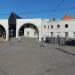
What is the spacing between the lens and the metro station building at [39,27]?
77.1 meters

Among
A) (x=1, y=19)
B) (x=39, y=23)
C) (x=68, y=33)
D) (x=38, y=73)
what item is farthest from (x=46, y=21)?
(x=38, y=73)

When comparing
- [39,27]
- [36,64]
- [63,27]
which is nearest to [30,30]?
[39,27]

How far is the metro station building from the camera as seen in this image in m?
77.1

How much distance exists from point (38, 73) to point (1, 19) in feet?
219

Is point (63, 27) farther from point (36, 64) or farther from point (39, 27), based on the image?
point (36, 64)

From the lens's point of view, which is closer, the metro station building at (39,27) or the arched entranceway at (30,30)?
the metro station building at (39,27)

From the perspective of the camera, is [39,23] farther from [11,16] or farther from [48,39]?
[11,16]

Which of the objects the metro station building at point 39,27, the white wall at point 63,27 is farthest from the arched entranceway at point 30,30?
the white wall at point 63,27

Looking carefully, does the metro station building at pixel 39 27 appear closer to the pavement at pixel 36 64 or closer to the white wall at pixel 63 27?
the white wall at pixel 63 27

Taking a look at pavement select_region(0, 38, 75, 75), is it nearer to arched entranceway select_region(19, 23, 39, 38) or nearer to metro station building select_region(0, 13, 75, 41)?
metro station building select_region(0, 13, 75, 41)

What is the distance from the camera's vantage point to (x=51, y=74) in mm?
12273

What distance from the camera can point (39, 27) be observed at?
76625 millimetres

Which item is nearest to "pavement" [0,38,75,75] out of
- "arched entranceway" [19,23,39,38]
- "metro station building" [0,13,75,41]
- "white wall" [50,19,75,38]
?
"metro station building" [0,13,75,41]

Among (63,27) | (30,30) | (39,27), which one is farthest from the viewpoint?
(30,30)
